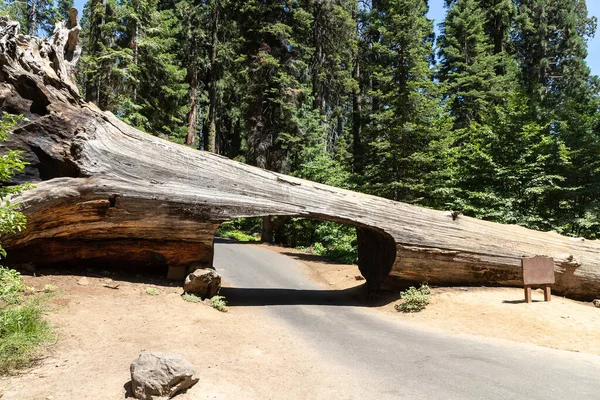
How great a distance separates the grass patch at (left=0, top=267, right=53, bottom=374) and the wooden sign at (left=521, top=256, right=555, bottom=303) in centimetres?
925

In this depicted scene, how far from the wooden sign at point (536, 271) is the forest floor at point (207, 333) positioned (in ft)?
1.66

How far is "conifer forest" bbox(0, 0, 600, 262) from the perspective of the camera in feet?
52.3

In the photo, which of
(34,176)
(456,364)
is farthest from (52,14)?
(456,364)

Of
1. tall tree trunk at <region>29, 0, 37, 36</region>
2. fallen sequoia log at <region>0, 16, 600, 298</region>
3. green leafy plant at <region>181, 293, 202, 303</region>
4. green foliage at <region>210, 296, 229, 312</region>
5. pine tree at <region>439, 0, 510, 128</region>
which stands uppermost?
tall tree trunk at <region>29, 0, 37, 36</region>

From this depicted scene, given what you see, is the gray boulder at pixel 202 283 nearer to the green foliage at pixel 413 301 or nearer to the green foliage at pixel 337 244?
the green foliage at pixel 413 301

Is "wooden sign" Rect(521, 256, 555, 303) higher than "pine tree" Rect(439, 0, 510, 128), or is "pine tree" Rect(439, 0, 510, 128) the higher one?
"pine tree" Rect(439, 0, 510, 128)

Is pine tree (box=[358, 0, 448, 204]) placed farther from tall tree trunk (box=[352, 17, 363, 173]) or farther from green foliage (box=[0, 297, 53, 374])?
green foliage (box=[0, 297, 53, 374])

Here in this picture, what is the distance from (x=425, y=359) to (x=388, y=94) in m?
13.6

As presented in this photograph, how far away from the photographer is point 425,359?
555 centimetres

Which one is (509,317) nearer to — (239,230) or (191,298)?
(191,298)

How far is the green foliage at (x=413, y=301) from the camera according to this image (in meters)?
8.83

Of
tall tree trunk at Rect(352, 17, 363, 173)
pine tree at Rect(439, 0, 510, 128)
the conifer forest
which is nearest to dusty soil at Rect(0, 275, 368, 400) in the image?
the conifer forest

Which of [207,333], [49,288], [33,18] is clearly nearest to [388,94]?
[207,333]

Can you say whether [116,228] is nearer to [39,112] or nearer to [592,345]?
[39,112]
